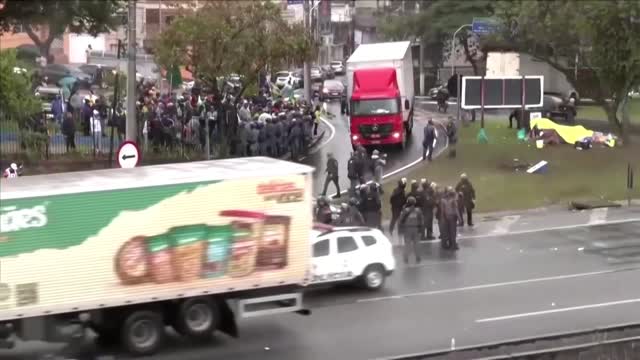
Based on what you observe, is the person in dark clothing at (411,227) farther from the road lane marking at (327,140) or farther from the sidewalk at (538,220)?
the road lane marking at (327,140)

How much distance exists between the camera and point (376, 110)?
3834cm

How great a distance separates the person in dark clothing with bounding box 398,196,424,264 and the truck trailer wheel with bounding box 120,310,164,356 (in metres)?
8.73

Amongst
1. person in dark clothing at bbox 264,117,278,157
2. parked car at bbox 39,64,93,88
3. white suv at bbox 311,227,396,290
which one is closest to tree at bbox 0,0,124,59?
white suv at bbox 311,227,396,290

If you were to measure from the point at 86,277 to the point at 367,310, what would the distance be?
5.60 meters

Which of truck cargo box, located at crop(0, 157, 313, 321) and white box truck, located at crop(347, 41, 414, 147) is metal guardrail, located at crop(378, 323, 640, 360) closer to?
truck cargo box, located at crop(0, 157, 313, 321)

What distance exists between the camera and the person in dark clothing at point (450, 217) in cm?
2362

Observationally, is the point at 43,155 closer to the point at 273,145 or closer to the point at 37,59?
the point at 273,145

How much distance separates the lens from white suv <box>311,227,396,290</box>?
18.8 meters

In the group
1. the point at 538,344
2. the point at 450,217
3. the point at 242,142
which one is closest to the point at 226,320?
the point at 538,344

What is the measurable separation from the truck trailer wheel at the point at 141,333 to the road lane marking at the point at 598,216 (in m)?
15.6

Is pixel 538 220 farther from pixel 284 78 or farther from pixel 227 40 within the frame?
pixel 284 78

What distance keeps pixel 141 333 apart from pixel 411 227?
920 cm

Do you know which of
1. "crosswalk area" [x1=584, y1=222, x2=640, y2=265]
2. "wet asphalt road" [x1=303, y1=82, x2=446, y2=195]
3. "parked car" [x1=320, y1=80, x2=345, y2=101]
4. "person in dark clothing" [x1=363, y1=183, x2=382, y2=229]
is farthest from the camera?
"parked car" [x1=320, y1=80, x2=345, y2=101]

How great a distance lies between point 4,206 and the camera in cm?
1380
